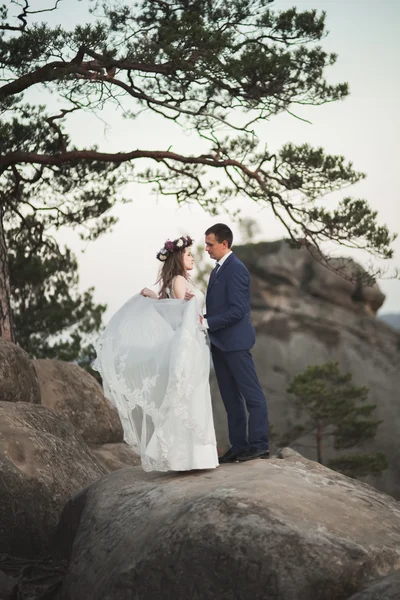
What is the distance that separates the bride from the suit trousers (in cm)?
25

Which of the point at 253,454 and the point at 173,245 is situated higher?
the point at 173,245

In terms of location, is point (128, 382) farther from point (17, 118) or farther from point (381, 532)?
point (17, 118)

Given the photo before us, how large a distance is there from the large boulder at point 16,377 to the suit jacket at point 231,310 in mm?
3861

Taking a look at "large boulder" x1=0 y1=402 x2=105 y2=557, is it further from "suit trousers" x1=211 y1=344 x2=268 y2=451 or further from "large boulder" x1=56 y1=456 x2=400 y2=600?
"suit trousers" x1=211 y1=344 x2=268 y2=451

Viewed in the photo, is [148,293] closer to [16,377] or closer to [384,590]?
[384,590]

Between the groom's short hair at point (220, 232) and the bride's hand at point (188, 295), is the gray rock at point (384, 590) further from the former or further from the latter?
the groom's short hair at point (220, 232)

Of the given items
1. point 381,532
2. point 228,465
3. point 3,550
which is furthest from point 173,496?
point 3,550

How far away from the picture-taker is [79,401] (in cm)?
1218

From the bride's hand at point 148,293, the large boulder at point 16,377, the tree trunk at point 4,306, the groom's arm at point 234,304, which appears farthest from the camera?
the tree trunk at point 4,306

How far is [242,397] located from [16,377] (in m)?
3.97

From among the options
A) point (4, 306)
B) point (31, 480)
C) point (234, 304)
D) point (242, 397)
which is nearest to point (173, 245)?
point (234, 304)

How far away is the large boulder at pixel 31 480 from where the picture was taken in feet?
25.3

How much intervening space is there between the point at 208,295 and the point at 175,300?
0.33 metres

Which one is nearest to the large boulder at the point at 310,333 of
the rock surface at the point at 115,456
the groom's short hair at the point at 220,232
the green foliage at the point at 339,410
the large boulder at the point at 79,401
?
the green foliage at the point at 339,410
